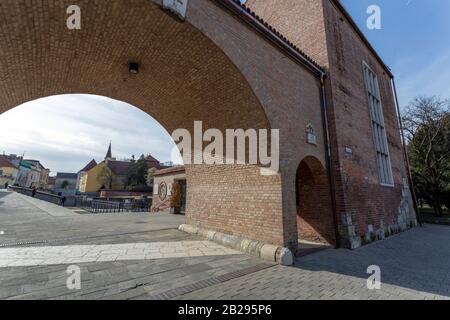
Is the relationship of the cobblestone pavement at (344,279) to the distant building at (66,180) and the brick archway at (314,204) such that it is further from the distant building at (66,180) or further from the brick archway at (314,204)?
the distant building at (66,180)

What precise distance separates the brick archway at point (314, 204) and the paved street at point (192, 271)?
3.09 feet

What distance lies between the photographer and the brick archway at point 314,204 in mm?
6906

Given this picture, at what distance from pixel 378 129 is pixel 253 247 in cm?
909

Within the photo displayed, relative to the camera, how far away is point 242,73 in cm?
480

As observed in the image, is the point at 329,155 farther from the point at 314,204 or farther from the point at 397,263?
the point at 397,263

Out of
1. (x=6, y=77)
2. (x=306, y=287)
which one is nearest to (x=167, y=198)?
(x=6, y=77)

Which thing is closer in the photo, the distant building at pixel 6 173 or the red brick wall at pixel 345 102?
the red brick wall at pixel 345 102

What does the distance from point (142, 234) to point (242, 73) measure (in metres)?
5.91

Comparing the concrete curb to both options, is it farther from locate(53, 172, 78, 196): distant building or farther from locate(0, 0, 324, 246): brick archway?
locate(53, 172, 78, 196): distant building

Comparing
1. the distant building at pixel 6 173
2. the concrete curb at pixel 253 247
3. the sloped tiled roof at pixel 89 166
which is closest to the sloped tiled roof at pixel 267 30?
the concrete curb at pixel 253 247

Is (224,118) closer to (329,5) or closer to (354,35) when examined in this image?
(329,5)

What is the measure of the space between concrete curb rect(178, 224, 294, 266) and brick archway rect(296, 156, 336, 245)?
2.66 m

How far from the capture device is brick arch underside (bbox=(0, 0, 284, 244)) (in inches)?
139

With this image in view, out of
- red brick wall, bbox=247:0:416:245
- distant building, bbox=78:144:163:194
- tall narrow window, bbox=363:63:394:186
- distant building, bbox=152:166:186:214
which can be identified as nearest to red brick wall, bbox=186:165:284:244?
red brick wall, bbox=247:0:416:245
